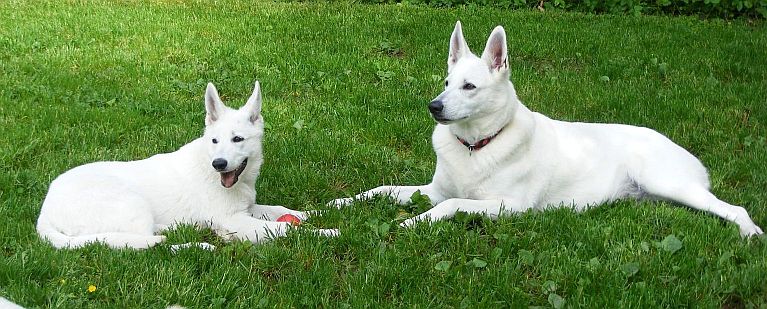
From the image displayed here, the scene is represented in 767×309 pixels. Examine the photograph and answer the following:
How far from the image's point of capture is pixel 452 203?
16.1 feet

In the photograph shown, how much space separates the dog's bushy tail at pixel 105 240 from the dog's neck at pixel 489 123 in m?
2.08

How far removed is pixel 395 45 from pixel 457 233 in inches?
219

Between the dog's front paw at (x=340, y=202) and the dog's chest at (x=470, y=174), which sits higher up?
the dog's chest at (x=470, y=174)

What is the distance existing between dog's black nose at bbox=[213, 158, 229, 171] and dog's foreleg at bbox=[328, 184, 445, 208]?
2.71ft

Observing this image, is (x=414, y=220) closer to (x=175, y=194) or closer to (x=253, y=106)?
(x=253, y=106)

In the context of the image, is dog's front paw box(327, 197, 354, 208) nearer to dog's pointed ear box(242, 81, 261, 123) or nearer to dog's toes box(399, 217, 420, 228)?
dog's toes box(399, 217, 420, 228)

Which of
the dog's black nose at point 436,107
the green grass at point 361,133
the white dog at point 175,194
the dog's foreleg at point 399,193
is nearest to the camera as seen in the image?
the green grass at point 361,133

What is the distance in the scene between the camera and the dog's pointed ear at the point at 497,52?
5125 millimetres

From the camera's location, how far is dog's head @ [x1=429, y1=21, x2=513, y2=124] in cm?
499

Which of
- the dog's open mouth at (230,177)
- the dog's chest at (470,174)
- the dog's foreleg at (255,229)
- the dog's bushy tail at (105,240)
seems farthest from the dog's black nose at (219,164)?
the dog's chest at (470,174)

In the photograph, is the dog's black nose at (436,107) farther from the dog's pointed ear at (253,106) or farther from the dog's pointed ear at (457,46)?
the dog's pointed ear at (253,106)

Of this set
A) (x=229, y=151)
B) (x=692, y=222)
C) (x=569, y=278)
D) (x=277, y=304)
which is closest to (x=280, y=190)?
(x=229, y=151)

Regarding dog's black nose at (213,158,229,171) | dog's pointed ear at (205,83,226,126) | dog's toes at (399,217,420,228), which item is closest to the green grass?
dog's toes at (399,217,420,228)

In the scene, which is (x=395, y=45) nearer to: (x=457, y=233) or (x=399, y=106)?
(x=399, y=106)
